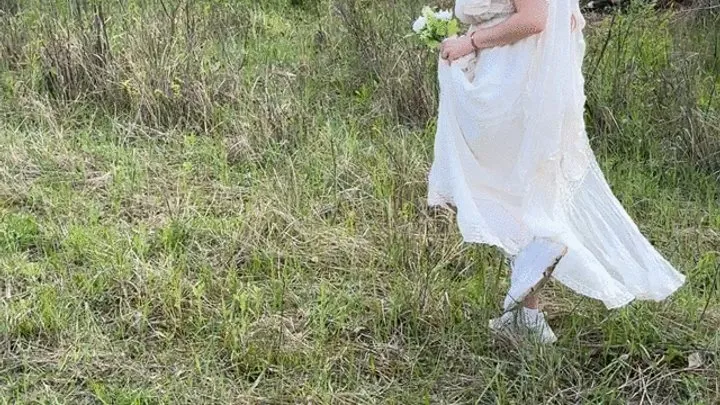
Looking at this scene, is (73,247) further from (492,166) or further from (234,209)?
(492,166)

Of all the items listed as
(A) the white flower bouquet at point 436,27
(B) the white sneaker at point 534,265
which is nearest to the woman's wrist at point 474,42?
(A) the white flower bouquet at point 436,27

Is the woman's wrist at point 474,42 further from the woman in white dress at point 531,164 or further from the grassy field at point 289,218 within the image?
the grassy field at point 289,218

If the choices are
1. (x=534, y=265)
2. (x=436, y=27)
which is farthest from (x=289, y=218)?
(x=534, y=265)

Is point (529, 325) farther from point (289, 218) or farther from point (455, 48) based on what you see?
point (289, 218)

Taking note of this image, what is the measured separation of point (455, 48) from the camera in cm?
297

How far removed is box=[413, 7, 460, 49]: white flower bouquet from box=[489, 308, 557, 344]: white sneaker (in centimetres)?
97

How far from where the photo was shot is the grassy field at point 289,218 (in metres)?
3.12

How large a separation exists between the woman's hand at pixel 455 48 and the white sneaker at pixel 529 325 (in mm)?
900

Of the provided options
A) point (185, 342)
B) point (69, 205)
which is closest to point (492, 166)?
point (185, 342)

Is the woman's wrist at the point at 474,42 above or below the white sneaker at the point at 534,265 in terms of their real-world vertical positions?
above

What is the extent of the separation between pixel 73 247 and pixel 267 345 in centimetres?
109

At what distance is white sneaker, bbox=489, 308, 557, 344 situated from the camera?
3125mm
